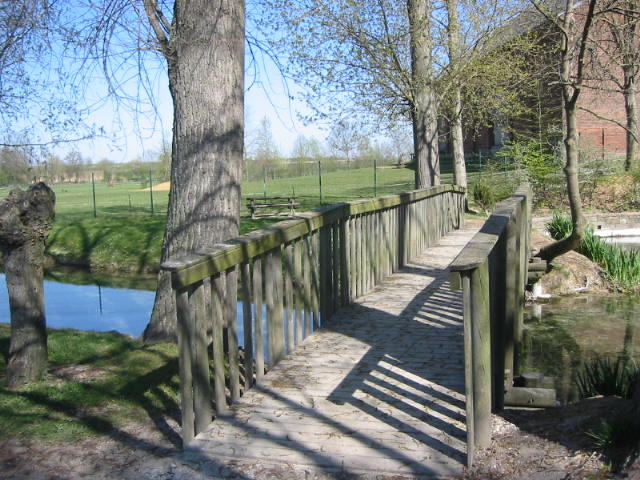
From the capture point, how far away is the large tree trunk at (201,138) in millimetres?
6219

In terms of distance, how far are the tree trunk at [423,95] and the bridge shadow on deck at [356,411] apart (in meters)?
11.4

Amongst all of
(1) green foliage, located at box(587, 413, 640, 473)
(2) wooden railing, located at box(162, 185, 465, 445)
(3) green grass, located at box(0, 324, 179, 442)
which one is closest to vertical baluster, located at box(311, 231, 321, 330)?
(2) wooden railing, located at box(162, 185, 465, 445)

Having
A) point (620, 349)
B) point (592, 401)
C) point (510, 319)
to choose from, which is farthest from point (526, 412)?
point (620, 349)

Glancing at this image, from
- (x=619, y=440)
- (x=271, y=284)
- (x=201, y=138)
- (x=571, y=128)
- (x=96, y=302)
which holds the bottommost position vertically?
(x=96, y=302)

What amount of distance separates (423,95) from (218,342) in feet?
45.8

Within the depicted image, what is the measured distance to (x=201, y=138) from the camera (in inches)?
245

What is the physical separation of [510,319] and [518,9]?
561 inches

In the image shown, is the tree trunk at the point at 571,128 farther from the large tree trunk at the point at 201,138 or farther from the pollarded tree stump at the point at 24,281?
the pollarded tree stump at the point at 24,281

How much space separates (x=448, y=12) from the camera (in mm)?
18766

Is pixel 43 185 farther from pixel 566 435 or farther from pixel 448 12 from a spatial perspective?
pixel 448 12

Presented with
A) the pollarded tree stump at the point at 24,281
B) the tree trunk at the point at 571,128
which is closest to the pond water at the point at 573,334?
the tree trunk at the point at 571,128

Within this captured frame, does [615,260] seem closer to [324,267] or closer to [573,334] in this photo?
[573,334]

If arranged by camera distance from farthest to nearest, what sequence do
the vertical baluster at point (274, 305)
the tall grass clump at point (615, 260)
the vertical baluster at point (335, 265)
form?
the tall grass clump at point (615, 260)
the vertical baluster at point (335, 265)
the vertical baluster at point (274, 305)

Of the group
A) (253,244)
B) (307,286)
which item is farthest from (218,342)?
(307,286)
